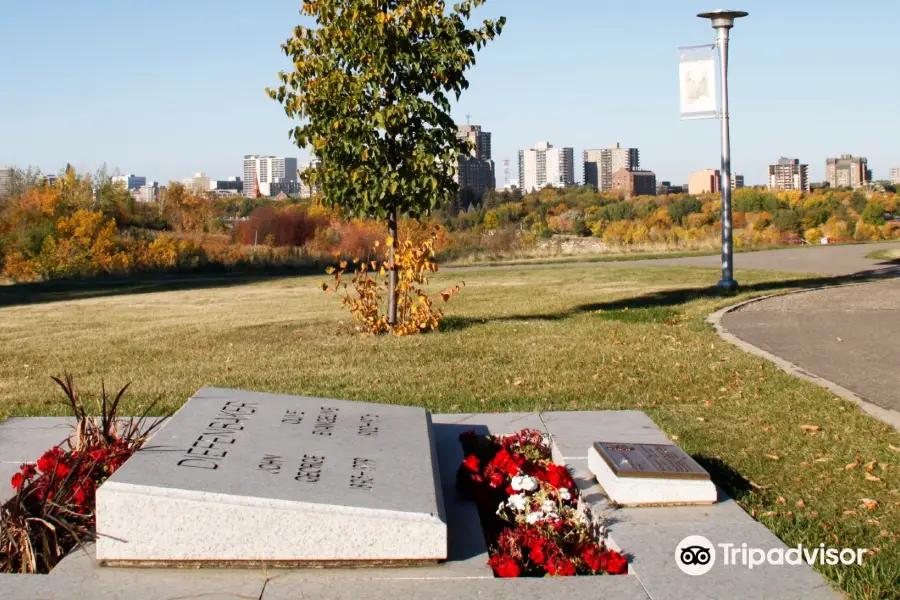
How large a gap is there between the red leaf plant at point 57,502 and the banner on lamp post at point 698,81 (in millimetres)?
12755

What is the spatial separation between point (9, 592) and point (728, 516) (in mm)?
3116

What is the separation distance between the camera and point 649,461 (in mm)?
4898

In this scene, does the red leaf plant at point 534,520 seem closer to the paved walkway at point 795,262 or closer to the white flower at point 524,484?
the white flower at point 524,484

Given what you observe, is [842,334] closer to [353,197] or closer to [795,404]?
[795,404]

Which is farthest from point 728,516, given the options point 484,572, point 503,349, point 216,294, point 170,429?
point 216,294

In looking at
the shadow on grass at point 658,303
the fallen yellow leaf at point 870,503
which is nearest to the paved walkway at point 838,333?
the shadow on grass at point 658,303

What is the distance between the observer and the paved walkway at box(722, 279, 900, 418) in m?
8.24

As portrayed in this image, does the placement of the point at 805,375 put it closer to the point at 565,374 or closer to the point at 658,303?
the point at 565,374

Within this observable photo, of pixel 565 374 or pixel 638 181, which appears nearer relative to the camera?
pixel 565 374

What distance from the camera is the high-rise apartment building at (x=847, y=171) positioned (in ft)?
332

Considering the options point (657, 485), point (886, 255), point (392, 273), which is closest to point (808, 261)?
point (886, 255)

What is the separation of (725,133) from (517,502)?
12.5 m

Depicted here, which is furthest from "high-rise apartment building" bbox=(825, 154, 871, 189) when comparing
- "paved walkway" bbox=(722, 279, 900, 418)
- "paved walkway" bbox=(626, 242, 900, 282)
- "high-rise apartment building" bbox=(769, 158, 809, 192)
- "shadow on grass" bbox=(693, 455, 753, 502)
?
"shadow on grass" bbox=(693, 455, 753, 502)

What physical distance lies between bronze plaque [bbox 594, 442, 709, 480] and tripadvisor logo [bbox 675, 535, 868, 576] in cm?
53
